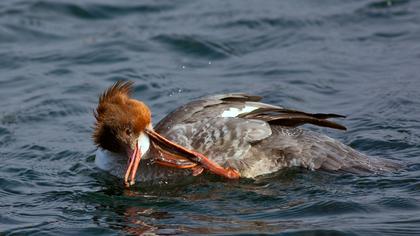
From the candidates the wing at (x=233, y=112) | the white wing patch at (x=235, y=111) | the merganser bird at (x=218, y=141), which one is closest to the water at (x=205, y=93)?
the merganser bird at (x=218, y=141)

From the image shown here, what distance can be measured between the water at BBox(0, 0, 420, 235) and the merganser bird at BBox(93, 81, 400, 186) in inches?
6.2

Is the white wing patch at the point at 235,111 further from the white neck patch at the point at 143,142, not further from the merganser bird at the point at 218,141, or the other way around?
the white neck patch at the point at 143,142

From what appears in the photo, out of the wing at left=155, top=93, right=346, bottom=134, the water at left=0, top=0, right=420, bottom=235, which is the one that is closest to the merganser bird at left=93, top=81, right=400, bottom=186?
the wing at left=155, top=93, right=346, bottom=134

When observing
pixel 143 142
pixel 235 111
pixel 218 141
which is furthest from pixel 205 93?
pixel 143 142

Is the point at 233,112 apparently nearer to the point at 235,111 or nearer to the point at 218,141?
the point at 235,111

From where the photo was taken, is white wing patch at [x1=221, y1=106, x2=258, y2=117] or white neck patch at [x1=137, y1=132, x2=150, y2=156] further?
white wing patch at [x1=221, y1=106, x2=258, y2=117]

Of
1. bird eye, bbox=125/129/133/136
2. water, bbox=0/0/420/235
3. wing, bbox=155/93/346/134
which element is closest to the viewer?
water, bbox=0/0/420/235

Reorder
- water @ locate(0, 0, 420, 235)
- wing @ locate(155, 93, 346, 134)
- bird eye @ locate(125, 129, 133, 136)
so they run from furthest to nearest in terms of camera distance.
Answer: wing @ locate(155, 93, 346, 134), bird eye @ locate(125, 129, 133, 136), water @ locate(0, 0, 420, 235)

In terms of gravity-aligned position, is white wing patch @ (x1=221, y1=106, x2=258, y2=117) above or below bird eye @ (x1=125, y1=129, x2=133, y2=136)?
above

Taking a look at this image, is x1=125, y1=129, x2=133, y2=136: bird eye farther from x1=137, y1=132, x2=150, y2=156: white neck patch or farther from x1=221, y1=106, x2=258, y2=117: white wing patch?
x1=221, y1=106, x2=258, y2=117: white wing patch

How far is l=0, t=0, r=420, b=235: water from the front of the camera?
7.91 m

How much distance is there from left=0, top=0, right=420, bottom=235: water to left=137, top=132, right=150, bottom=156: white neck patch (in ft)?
1.33

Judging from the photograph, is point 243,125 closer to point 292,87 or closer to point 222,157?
point 222,157

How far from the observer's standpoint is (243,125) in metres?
8.84
